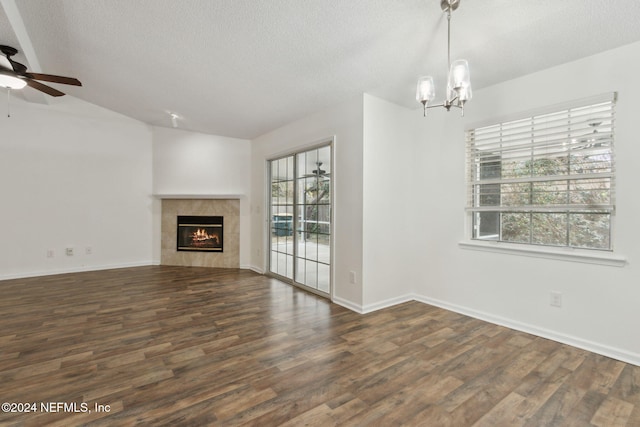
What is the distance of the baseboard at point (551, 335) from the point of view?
7.74 ft

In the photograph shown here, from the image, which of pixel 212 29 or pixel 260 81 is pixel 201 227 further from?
pixel 212 29

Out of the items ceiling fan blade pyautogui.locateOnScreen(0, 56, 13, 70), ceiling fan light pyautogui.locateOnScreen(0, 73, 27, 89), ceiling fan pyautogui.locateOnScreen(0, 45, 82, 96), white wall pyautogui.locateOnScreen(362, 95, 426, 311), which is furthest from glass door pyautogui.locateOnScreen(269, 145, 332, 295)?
ceiling fan blade pyautogui.locateOnScreen(0, 56, 13, 70)

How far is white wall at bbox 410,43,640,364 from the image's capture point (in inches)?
92.7

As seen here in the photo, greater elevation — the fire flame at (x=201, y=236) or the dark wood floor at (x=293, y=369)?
the fire flame at (x=201, y=236)

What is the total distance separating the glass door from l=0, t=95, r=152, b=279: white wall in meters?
2.82

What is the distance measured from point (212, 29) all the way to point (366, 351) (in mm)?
2962

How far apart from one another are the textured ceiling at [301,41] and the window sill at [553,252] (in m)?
1.69

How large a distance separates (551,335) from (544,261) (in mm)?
674

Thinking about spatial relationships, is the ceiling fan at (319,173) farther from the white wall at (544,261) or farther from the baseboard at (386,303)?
the baseboard at (386,303)

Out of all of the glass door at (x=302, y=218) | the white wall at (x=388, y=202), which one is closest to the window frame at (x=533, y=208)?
the white wall at (x=388, y=202)

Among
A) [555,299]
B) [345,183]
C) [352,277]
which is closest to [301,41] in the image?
[345,183]

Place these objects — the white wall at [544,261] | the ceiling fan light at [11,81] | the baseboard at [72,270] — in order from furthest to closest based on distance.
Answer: the baseboard at [72,270] → the ceiling fan light at [11,81] → the white wall at [544,261]

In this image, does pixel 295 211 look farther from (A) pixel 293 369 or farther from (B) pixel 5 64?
(B) pixel 5 64

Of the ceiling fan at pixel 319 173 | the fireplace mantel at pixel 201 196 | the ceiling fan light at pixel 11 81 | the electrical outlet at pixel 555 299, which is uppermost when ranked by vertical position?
the ceiling fan light at pixel 11 81
